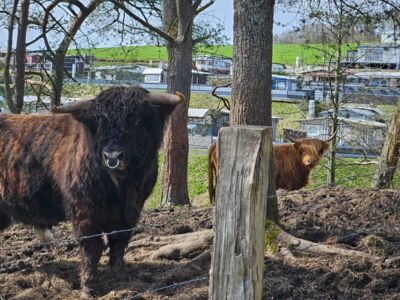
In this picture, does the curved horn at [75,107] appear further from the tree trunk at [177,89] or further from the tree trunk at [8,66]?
the tree trunk at [8,66]

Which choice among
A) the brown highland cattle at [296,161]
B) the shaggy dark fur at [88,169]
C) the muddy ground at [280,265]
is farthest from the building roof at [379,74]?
the shaggy dark fur at [88,169]

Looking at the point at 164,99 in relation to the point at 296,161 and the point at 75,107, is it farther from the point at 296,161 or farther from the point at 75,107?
the point at 296,161

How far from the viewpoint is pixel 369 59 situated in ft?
52.0

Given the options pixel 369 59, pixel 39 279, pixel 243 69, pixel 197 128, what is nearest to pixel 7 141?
pixel 39 279

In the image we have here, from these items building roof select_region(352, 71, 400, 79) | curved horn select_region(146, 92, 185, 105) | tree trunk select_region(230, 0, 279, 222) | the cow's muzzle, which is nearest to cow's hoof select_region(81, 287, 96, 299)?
the cow's muzzle

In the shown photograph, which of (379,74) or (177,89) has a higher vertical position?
(379,74)

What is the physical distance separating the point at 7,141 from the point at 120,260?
178cm

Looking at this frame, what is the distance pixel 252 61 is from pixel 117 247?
2199mm

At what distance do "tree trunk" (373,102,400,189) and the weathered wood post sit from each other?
350 inches

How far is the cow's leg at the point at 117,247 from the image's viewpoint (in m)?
5.98

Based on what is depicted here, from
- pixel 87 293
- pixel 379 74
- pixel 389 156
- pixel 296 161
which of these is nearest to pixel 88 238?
pixel 87 293

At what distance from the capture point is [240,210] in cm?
297

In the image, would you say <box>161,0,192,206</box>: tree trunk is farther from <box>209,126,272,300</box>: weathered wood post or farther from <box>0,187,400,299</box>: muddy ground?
<box>209,126,272,300</box>: weathered wood post

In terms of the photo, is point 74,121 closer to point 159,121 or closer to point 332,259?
point 159,121
